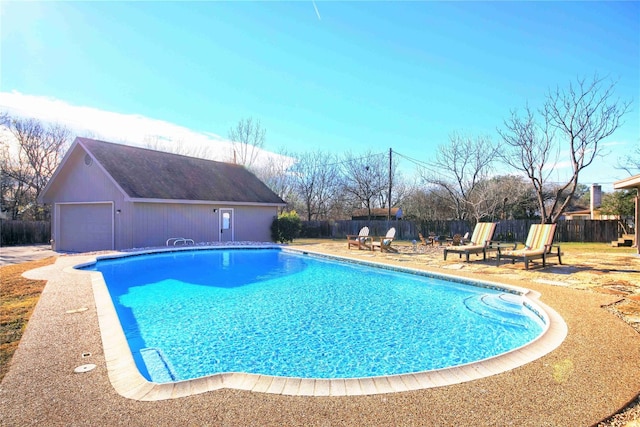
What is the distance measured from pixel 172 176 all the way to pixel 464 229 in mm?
17583

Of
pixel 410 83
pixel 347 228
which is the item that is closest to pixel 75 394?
pixel 410 83

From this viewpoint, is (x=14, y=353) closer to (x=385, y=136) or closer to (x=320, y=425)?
(x=320, y=425)

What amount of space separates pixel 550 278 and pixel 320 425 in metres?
8.13

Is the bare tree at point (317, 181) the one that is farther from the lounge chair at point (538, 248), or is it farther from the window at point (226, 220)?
the lounge chair at point (538, 248)

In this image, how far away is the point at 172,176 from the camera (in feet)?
60.3

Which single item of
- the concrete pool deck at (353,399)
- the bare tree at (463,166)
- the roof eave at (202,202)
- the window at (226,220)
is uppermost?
the bare tree at (463,166)

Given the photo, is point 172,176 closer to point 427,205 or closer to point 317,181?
point 317,181

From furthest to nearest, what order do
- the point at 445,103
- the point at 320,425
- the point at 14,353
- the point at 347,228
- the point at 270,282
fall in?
the point at 347,228, the point at 445,103, the point at 270,282, the point at 14,353, the point at 320,425

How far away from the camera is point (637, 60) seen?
1383cm

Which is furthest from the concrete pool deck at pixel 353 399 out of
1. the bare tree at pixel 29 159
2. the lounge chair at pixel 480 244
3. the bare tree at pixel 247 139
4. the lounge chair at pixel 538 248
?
the bare tree at pixel 247 139

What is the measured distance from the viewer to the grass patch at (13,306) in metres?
3.98

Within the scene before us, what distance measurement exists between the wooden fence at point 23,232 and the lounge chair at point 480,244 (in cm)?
2194

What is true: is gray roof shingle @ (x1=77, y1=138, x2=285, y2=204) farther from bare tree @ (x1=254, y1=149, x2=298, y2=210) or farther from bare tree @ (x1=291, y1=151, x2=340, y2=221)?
bare tree @ (x1=291, y1=151, x2=340, y2=221)

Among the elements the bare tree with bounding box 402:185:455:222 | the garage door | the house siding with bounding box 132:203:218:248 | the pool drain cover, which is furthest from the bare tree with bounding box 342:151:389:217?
the pool drain cover
